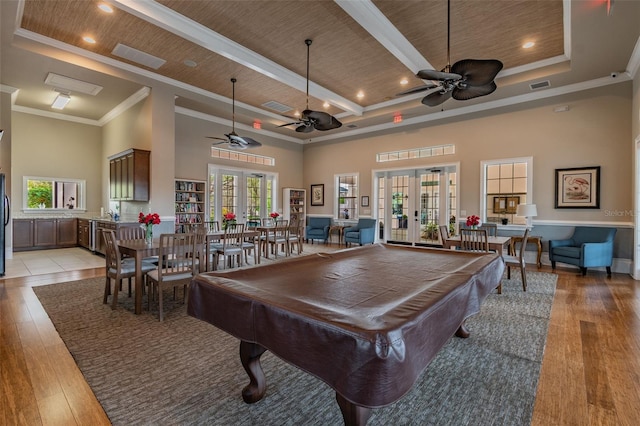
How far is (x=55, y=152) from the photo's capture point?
817 cm

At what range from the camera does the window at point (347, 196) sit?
9.80 meters

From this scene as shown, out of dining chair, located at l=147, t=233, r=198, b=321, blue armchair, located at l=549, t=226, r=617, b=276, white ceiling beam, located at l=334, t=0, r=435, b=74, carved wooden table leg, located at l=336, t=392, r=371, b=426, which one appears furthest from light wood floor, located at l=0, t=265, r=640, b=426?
white ceiling beam, located at l=334, t=0, r=435, b=74

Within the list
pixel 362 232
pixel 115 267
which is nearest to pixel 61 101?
pixel 115 267

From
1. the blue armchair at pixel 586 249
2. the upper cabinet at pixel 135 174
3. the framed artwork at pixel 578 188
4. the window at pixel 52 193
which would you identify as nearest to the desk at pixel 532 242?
the blue armchair at pixel 586 249

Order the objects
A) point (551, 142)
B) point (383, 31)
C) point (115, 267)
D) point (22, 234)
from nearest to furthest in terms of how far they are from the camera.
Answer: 1. point (115, 267)
2. point (383, 31)
3. point (551, 142)
4. point (22, 234)

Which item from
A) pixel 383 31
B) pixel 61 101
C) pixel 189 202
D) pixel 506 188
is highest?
pixel 383 31

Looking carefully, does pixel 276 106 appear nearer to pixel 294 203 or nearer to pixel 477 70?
pixel 294 203

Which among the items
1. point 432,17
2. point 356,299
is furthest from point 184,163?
point 356,299

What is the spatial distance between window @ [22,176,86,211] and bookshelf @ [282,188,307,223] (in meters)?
5.77

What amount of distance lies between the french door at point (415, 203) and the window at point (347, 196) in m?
0.80

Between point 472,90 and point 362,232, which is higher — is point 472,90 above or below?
above

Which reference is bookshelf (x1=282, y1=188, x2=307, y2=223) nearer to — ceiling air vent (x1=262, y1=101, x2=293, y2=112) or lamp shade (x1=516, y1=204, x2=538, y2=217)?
ceiling air vent (x1=262, y1=101, x2=293, y2=112)

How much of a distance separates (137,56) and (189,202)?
3584 mm

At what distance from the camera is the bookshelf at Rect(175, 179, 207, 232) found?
7723 mm
